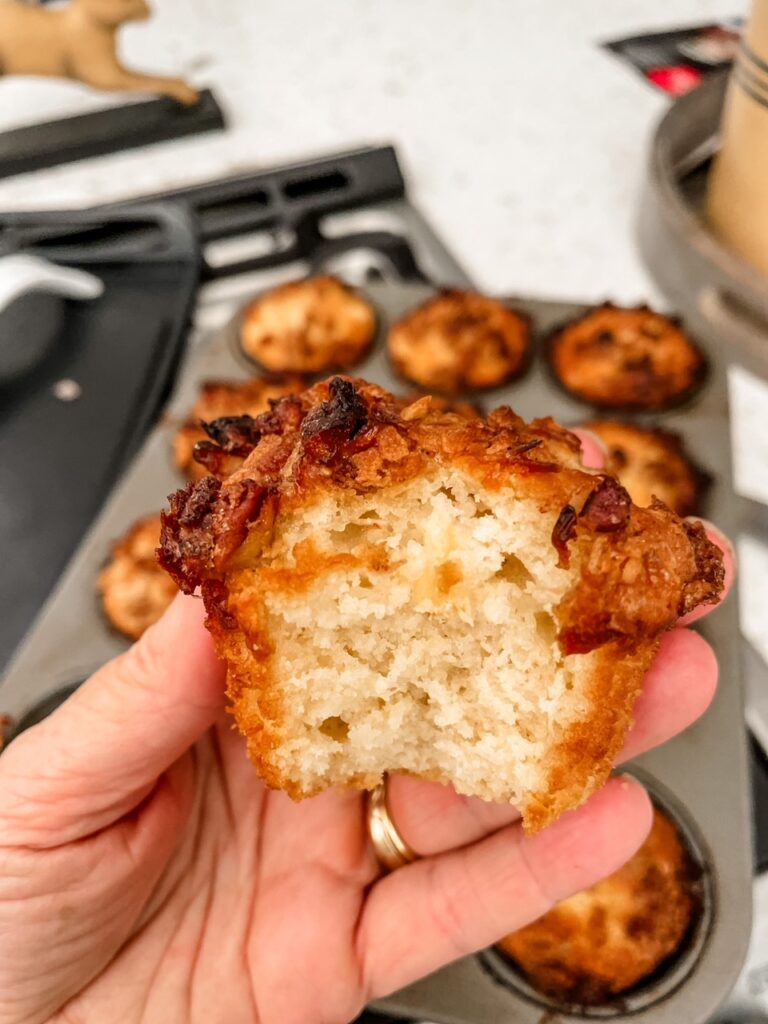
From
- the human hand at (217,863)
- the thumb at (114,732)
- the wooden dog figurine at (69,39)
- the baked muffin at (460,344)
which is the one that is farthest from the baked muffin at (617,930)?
the wooden dog figurine at (69,39)

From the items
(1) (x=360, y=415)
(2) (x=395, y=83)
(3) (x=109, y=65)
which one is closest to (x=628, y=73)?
(2) (x=395, y=83)

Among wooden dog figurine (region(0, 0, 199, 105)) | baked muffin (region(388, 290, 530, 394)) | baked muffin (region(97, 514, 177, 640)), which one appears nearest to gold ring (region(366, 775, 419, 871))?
baked muffin (region(97, 514, 177, 640))

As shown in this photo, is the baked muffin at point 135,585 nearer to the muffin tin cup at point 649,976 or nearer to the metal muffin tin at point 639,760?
the metal muffin tin at point 639,760

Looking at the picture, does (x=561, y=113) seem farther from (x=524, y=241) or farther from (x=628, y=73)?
(x=524, y=241)

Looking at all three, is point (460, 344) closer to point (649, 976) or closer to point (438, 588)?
point (438, 588)

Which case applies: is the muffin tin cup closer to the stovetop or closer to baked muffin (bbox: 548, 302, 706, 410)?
baked muffin (bbox: 548, 302, 706, 410)

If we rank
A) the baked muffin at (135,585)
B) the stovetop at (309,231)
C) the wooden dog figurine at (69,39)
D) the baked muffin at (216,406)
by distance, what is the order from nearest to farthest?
the baked muffin at (135,585)
the baked muffin at (216,406)
the stovetop at (309,231)
the wooden dog figurine at (69,39)

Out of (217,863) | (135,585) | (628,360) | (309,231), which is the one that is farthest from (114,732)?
(309,231)
